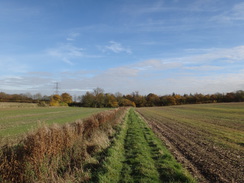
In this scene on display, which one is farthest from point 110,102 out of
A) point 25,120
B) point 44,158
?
point 44,158

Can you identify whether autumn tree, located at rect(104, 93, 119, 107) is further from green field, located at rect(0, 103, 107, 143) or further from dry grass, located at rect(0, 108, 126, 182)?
dry grass, located at rect(0, 108, 126, 182)

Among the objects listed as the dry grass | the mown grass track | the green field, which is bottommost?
the green field

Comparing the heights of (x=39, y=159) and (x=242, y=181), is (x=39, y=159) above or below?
above

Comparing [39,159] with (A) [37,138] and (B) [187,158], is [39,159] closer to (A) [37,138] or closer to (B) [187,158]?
(A) [37,138]

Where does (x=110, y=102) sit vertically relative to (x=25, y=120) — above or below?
above

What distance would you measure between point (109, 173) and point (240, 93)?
128 m

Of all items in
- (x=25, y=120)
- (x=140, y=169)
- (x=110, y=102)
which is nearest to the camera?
(x=140, y=169)

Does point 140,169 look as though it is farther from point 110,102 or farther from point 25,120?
point 110,102

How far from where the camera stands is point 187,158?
8156 mm

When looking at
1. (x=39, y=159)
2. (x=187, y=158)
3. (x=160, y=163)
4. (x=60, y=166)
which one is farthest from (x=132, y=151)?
(x=39, y=159)

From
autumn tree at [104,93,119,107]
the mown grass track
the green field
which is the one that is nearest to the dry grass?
the mown grass track

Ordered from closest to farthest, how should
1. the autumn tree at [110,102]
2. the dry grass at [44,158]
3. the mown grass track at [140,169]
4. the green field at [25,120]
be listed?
the dry grass at [44,158] → the mown grass track at [140,169] → the green field at [25,120] → the autumn tree at [110,102]

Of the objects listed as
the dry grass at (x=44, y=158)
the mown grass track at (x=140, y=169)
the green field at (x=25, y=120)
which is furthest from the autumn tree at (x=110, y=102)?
the mown grass track at (x=140, y=169)

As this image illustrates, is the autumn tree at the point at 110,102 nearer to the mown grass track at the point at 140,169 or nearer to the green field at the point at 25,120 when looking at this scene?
the green field at the point at 25,120
